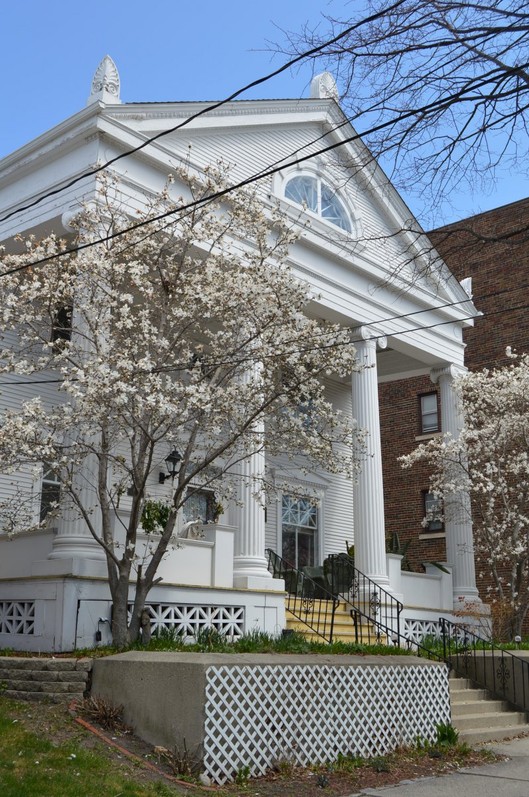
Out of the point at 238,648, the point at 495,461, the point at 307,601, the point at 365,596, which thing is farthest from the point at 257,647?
the point at 495,461

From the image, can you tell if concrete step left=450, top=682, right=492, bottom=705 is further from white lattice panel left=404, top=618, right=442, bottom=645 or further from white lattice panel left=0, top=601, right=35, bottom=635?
white lattice panel left=0, top=601, right=35, bottom=635

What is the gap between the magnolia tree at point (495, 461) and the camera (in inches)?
767

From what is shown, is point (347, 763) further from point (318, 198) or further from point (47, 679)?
point (318, 198)

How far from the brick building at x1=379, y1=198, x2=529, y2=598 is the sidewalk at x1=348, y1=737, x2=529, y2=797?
1649 centimetres

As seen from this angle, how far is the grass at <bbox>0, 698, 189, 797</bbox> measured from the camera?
23.7 ft

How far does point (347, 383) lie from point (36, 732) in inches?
689

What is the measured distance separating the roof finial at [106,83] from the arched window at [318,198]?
5172 mm

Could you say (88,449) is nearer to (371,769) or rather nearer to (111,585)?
(111,585)

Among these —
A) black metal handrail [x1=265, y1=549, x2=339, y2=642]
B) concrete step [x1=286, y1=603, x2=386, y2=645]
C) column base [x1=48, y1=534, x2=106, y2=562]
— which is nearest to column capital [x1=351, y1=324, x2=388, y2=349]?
black metal handrail [x1=265, y1=549, x2=339, y2=642]

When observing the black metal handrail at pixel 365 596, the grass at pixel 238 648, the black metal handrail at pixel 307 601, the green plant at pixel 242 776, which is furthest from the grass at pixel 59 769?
the black metal handrail at pixel 365 596

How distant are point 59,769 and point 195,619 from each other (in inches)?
252

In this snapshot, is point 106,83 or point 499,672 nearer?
point 499,672

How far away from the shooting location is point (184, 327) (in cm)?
1229

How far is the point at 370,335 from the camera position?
65.0ft
